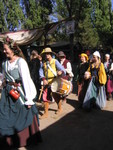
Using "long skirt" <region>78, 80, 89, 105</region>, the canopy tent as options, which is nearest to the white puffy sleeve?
"long skirt" <region>78, 80, 89, 105</region>

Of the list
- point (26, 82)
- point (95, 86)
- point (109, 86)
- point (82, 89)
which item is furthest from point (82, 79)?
point (26, 82)

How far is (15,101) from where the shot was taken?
9.13 feet

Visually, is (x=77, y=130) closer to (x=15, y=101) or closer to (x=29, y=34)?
(x=15, y=101)

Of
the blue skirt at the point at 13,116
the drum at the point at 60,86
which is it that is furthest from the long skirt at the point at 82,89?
the blue skirt at the point at 13,116

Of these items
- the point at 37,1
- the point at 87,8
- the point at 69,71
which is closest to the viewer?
the point at 69,71

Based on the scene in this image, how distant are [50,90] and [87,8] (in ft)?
68.1

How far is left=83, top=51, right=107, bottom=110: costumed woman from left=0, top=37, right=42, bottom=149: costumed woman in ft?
7.20

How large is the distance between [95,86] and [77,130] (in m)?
1.53

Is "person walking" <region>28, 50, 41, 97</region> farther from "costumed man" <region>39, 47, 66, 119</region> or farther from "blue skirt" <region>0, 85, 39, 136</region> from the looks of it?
"blue skirt" <region>0, 85, 39, 136</region>

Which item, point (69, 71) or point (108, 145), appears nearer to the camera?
point (108, 145)

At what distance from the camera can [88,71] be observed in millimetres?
4805

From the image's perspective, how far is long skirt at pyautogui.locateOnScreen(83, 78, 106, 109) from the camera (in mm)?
4707

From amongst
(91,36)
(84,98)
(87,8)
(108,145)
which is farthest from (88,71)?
(91,36)

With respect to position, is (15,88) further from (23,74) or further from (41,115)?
(41,115)
